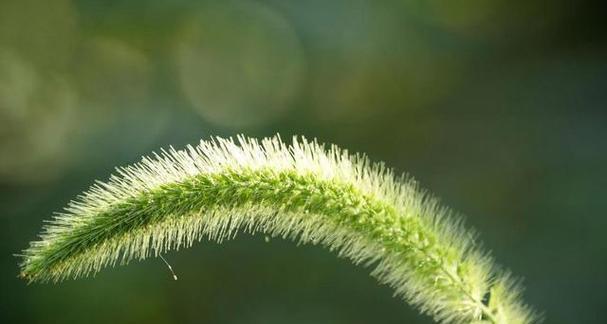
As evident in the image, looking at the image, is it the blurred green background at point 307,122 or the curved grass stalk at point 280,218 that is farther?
the blurred green background at point 307,122

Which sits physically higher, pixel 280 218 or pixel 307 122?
pixel 307 122

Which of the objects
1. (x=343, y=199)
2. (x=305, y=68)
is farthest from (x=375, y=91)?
(x=343, y=199)

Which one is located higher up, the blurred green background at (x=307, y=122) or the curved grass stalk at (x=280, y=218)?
the blurred green background at (x=307, y=122)

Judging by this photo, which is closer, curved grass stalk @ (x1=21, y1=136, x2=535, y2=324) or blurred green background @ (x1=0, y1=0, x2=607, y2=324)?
curved grass stalk @ (x1=21, y1=136, x2=535, y2=324)

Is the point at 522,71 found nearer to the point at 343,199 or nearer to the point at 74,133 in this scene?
the point at 74,133

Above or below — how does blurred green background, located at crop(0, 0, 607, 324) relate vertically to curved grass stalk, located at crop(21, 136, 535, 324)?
above
